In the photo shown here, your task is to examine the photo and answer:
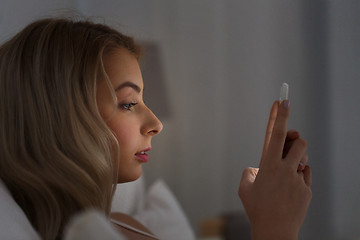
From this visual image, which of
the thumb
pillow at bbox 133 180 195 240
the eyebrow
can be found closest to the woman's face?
the eyebrow

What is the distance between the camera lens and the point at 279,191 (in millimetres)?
629

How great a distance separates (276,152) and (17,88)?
491 mm

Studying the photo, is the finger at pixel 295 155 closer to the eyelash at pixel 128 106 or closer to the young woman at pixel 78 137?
the young woman at pixel 78 137

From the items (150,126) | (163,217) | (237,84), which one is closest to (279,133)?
(150,126)

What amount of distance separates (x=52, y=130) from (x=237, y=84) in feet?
4.86

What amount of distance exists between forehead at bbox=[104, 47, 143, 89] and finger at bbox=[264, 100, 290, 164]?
30cm

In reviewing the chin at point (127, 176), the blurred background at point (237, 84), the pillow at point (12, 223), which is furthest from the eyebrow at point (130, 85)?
the blurred background at point (237, 84)

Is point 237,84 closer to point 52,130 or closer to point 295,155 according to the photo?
point 295,155

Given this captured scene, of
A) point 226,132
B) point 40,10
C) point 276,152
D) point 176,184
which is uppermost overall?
point 40,10

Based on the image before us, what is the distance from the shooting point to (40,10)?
131cm

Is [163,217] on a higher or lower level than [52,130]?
lower

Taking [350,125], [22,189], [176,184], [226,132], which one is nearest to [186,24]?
[226,132]

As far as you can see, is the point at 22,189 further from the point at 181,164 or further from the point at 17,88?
the point at 181,164

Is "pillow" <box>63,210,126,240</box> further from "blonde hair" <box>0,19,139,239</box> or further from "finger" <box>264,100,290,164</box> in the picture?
"finger" <box>264,100,290,164</box>
